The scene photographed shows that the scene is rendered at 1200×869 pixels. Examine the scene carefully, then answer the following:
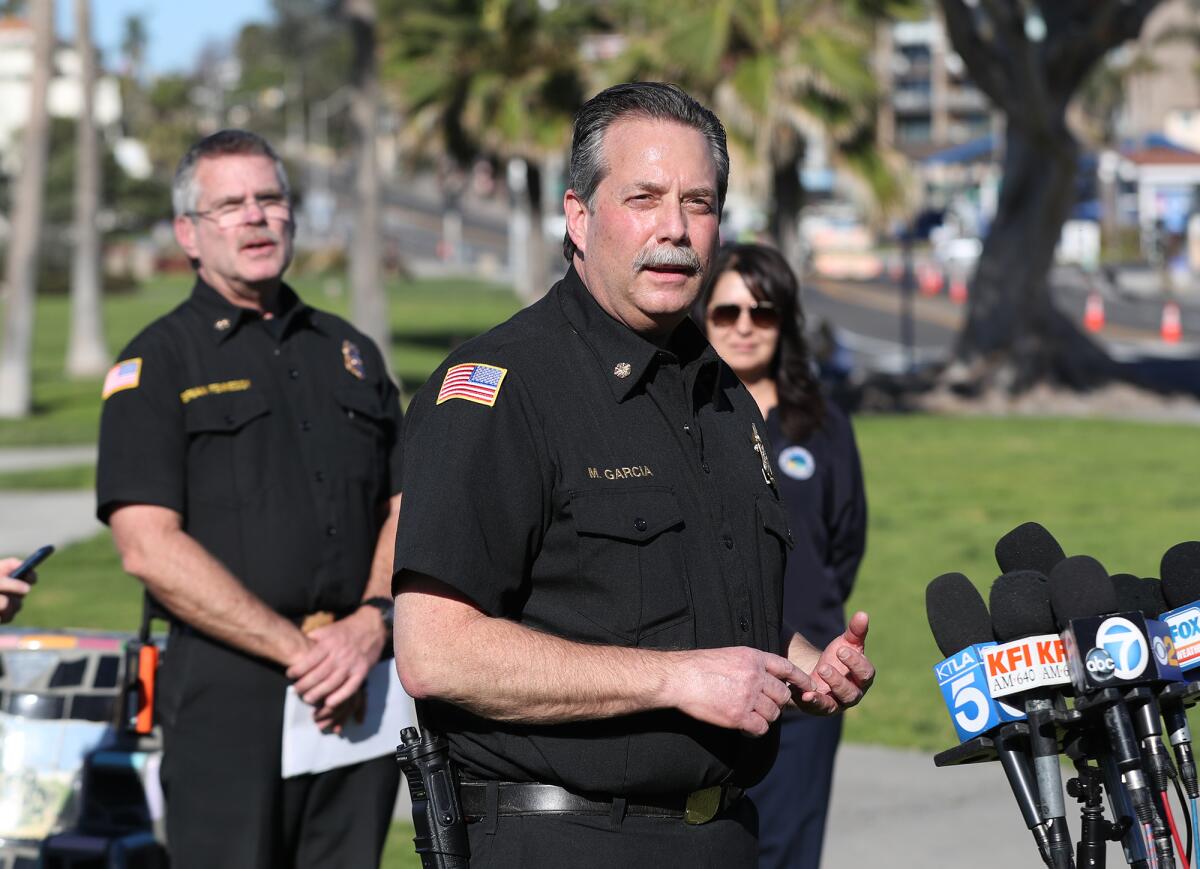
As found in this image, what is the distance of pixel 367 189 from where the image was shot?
23891 mm

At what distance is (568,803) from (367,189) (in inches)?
854

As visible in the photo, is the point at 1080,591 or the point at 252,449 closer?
the point at 1080,591

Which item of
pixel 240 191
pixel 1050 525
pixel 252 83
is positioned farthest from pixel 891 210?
pixel 252 83

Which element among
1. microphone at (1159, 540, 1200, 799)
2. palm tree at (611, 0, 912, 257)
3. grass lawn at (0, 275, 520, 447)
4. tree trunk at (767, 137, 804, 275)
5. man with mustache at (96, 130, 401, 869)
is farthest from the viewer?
tree trunk at (767, 137, 804, 275)

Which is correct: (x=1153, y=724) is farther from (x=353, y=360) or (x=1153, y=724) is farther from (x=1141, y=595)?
(x=353, y=360)

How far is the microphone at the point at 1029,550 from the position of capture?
311cm

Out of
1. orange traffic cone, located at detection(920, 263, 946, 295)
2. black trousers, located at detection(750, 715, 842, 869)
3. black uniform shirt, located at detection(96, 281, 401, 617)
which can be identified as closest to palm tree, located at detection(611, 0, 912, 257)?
black trousers, located at detection(750, 715, 842, 869)

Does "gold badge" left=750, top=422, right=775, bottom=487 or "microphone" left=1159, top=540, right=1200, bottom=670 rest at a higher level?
"gold badge" left=750, top=422, right=775, bottom=487

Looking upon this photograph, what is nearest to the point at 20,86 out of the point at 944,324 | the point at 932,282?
the point at 932,282

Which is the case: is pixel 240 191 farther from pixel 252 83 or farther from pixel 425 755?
pixel 252 83

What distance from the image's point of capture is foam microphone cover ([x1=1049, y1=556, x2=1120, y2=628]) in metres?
2.76

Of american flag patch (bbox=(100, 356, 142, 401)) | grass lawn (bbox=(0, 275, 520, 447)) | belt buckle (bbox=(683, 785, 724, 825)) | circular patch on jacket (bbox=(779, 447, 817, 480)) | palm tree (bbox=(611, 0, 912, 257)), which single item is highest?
palm tree (bbox=(611, 0, 912, 257))

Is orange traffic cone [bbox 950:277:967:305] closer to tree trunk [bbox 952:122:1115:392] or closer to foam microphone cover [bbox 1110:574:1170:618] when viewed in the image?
tree trunk [bbox 952:122:1115:392]

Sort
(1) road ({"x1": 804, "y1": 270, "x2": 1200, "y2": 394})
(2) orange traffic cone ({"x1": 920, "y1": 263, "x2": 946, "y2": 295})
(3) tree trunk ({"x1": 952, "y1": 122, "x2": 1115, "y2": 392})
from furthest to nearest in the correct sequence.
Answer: (2) orange traffic cone ({"x1": 920, "y1": 263, "x2": 946, "y2": 295}) → (1) road ({"x1": 804, "y1": 270, "x2": 1200, "y2": 394}) → (3) tree trunk ({"x1": 952, "y1": 122, "x2": 1115, "y2": 392})
